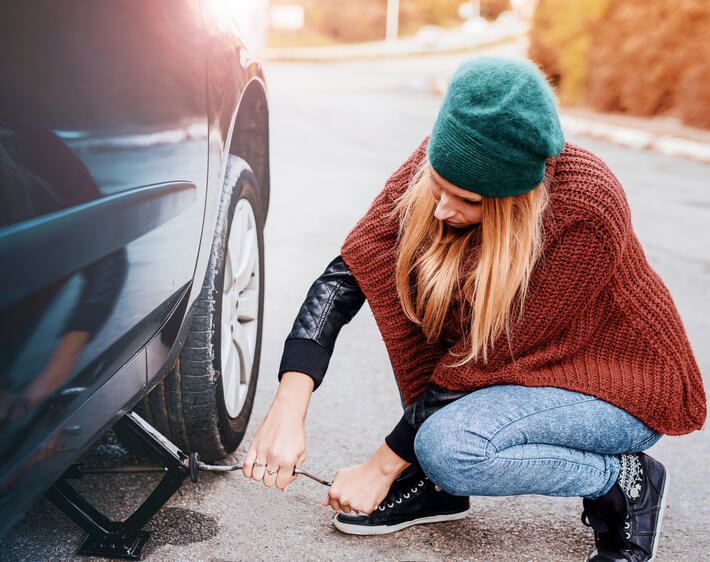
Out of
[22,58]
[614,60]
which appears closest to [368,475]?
[22,58]

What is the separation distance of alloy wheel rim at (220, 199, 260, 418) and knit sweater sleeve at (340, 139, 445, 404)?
35 cm

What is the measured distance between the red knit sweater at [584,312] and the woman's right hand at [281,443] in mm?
307

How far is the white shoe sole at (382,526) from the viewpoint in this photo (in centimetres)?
206

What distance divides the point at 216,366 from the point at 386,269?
44 centimetres

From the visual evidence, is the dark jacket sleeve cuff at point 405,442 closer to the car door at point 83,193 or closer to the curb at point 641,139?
the car door at point 83,193

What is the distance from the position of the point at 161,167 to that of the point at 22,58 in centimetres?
45

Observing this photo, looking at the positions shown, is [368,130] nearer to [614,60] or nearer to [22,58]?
[614,60]

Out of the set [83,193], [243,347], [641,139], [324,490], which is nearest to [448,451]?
[324,490]

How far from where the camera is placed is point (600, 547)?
200 cm

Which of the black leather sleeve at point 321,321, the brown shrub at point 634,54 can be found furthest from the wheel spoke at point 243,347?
the brown shrub at point 634,54

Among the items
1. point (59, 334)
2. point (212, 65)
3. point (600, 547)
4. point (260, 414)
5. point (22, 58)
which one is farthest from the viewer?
point (260, 414)

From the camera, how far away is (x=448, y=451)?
184cm

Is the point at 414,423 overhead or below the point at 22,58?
below

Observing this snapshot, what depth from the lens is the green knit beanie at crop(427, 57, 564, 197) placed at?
164 centimetres
